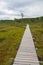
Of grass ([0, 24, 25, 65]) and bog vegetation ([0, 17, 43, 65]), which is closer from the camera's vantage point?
grass ([0, 24, 25, 65])

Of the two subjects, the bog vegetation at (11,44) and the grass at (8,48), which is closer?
the grass at (8,48)

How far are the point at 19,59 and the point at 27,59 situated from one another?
47cm

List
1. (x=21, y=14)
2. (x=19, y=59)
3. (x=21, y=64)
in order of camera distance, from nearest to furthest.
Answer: (x=21, y=64) → (x=19, y=59) → (x=21, y=14)

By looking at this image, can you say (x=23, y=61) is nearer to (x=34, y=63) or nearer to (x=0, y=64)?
(x=34, y=63)

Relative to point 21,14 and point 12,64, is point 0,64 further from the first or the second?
point 21,14

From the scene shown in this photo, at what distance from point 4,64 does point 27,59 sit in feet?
4.84

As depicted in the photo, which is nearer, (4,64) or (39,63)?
(39,63)

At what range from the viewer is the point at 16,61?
1145 centimetres

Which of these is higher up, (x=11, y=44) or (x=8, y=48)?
(x=8, y=48)

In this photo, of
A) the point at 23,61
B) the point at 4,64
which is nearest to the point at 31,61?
the point at 23,61

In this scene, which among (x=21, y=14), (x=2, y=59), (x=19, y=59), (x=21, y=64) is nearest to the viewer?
(x=21, y=64)

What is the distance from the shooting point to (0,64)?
12453 mm

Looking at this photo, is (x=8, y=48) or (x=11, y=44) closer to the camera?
(x=8, y=48)

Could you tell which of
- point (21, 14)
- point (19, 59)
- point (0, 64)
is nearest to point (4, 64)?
point (0, 64)
